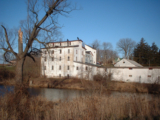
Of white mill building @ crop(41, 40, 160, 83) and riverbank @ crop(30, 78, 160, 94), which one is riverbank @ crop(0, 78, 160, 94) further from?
white mill building @ crop(41, 40, 160, 83)

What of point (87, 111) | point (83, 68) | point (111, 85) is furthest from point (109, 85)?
point (87, 111)

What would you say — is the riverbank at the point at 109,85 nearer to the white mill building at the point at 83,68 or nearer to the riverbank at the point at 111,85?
the riverbank at the point at 111,85

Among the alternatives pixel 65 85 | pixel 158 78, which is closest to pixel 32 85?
pixel 65 85

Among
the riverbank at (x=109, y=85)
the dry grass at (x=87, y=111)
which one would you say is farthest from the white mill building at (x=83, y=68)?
the dry grass at (x=87, y=111)

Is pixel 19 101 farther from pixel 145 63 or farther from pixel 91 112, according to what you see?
pixel 145 63

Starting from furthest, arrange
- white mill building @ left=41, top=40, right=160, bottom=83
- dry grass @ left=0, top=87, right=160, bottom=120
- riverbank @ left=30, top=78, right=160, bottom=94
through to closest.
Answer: white mill building @ left=41, top=40, right=160, bottom=83, riverbank @ left=30, top=78, right=160, bottom=94, dry grass @ left=0, top=87, right=160, bottom=120

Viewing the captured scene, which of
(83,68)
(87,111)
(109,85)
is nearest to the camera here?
(87,111)

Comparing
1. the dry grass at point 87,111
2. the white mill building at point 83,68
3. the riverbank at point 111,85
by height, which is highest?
the white mill building at point 83,68

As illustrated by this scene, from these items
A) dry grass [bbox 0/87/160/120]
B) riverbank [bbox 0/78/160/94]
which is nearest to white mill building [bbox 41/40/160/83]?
riverbank [bbox 0/78/160/94]

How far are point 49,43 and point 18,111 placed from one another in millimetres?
5284

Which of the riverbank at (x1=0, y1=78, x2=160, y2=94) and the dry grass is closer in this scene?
the dry grass

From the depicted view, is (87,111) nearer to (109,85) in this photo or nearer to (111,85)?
(109,85)

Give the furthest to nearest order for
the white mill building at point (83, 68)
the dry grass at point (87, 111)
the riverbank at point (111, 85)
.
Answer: the white mill building at point (83, 68)
the riverbank at point (111, 85)
the dry grass at point (87, 111)

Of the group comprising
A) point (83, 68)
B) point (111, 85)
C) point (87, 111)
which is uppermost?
point (83, 68)
